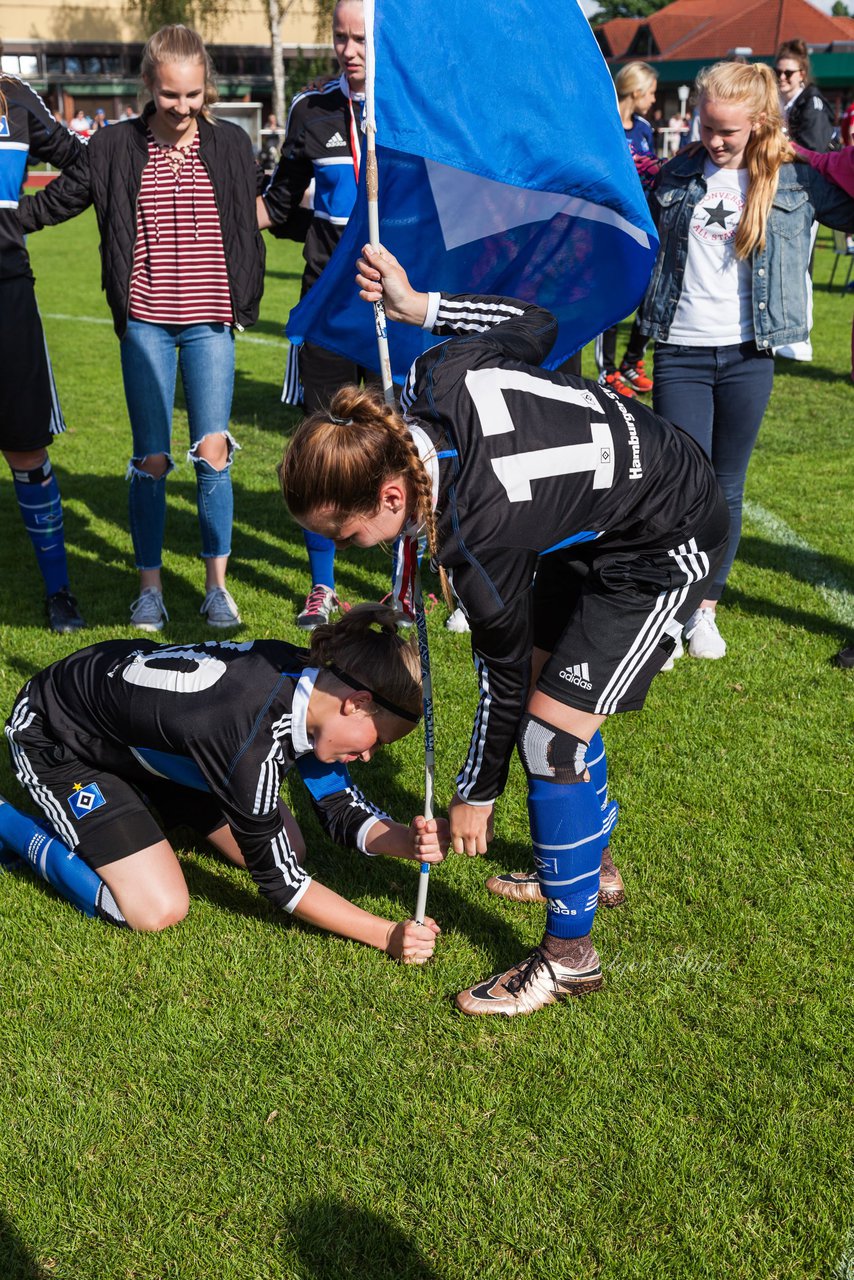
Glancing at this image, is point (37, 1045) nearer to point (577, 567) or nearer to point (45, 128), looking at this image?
point (577, 567)

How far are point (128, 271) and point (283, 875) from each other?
130 inches

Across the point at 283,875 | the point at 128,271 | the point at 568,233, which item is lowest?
the point at 283,875

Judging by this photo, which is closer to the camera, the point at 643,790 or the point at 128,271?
the point at 643,790

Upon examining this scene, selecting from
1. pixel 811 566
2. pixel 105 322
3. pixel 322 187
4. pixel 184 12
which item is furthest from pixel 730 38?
pixel 322 187

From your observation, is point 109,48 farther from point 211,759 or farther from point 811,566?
point 211,759

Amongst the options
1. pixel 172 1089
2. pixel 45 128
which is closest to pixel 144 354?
pixel 45 128

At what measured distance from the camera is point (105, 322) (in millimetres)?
14633

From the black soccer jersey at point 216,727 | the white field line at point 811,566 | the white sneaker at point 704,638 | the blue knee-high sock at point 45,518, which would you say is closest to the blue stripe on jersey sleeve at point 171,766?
the black soccer jersey at point 216,727

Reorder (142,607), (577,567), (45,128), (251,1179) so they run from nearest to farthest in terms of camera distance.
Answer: (251,1179) < (577,567) < (45,128) < (142,607)

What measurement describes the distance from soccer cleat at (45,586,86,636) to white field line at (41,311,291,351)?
777 cm

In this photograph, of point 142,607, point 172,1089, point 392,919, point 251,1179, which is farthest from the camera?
point 142,607

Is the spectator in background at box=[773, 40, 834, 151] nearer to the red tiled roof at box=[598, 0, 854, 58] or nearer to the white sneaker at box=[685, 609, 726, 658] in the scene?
the white sneaker at box=[685, 609, 726, 658]

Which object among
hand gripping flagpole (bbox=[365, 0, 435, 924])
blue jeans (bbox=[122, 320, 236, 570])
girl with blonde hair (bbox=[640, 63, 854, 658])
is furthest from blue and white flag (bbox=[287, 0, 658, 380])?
blue jeans (bbox=[122, 320, 236, 570])

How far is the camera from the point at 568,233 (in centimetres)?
394
